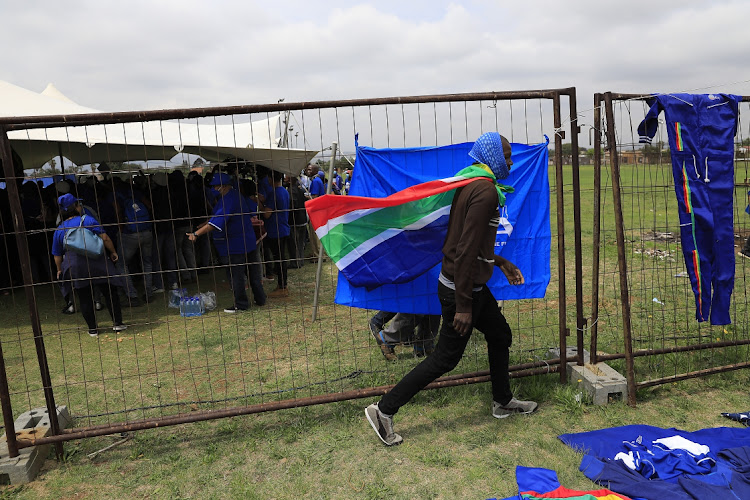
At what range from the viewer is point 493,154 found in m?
3.51

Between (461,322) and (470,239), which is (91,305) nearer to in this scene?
(461,322)

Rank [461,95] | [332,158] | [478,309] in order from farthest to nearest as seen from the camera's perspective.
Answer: [332,158]
[461,95]
[478,309]

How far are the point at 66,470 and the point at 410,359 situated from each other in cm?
295

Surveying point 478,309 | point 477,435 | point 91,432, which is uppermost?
point 478,309

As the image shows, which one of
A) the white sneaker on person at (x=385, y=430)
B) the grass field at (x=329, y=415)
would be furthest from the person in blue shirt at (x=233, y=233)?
the white sneaker on person at (x=385, y=430)

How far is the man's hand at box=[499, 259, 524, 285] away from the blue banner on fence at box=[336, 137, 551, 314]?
0.24 metres

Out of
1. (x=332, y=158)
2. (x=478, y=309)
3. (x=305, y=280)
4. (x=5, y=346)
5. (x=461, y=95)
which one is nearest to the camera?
(x=478, y=309)

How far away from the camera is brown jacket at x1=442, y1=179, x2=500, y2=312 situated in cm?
332

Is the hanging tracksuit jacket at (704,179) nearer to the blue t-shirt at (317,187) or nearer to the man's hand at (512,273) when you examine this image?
the man's hand at (512,273)

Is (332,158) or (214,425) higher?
(332,158)

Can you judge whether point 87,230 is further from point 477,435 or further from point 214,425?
point 477,435

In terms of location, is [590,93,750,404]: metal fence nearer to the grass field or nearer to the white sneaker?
the grass field

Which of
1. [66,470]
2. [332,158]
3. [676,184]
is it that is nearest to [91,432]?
[66,470]

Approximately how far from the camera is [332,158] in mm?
6129
